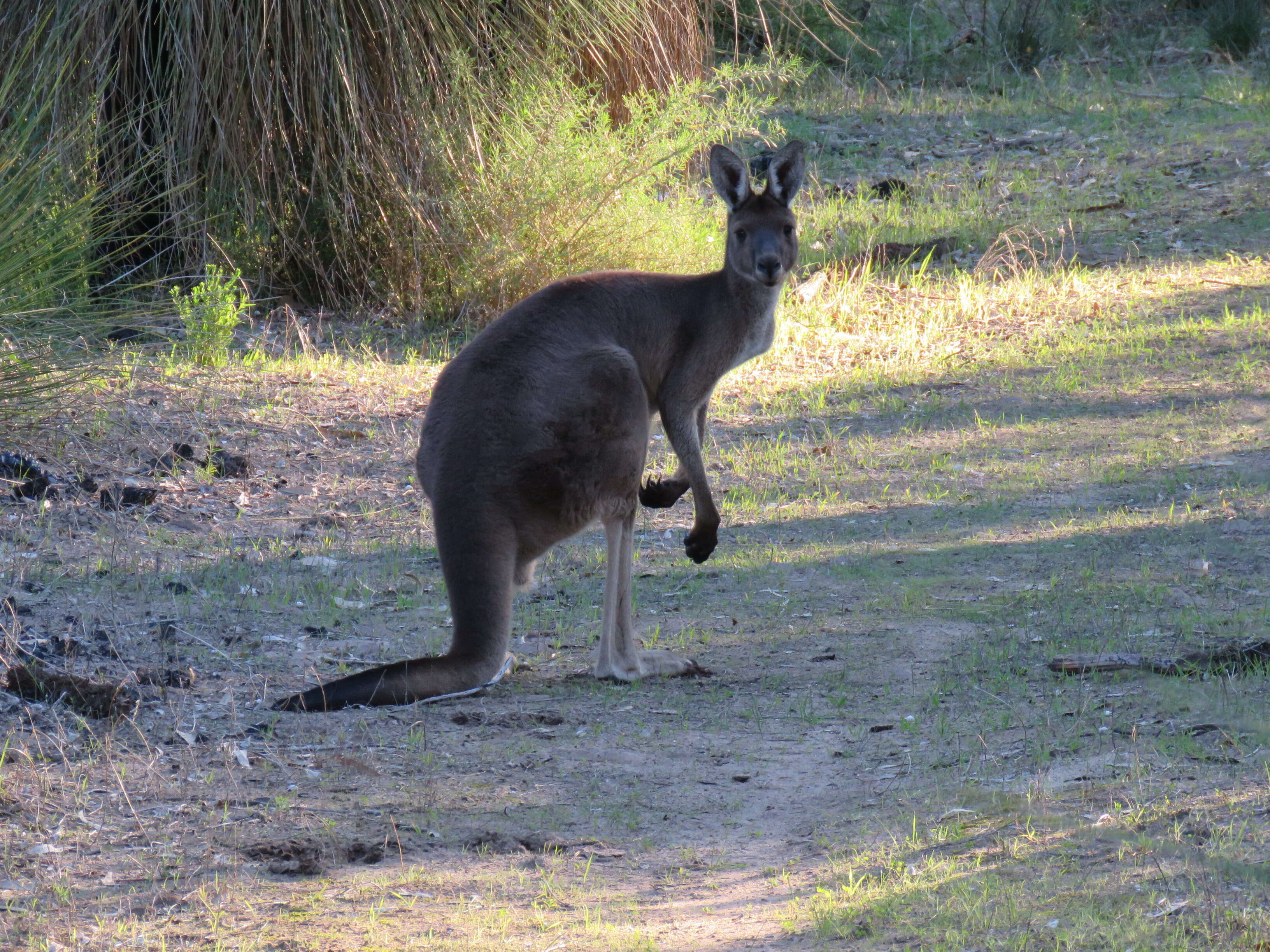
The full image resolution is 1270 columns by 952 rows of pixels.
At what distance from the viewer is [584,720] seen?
3.99 meters

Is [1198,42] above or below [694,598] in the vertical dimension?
above

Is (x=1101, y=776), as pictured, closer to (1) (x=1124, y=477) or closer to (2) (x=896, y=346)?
Answer: (1) (x=1124, y=477)

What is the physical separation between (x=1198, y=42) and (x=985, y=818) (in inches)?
548

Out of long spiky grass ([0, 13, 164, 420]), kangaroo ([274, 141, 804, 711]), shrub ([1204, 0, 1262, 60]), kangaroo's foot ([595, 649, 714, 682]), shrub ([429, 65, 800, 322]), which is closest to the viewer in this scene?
kangaroo ([274, 141, 804, 711])

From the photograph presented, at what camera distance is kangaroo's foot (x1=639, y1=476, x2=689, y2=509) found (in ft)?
15.3

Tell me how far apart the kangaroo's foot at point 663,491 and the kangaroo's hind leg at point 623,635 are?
37 cm

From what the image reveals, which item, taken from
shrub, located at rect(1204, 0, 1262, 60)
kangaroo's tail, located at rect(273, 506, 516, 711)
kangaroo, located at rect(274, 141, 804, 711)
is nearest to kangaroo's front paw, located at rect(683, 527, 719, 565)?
kangaroo, located at rect(274, 141, 804, 711)

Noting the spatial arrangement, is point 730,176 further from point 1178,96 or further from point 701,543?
point 1178,96

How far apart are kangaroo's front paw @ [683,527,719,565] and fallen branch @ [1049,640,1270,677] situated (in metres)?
1.13

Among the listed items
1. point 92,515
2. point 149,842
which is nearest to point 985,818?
point 149,842

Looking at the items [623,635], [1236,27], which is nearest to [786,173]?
[623,635]

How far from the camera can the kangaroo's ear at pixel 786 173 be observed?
4.89 meters

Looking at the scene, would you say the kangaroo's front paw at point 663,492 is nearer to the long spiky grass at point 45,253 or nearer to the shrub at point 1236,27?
the long spiky grass at point 45,253

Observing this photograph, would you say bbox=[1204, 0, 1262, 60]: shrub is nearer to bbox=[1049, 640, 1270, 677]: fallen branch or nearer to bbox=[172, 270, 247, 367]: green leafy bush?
bbox=[172, 270, 247, 367]: green leafy bush
